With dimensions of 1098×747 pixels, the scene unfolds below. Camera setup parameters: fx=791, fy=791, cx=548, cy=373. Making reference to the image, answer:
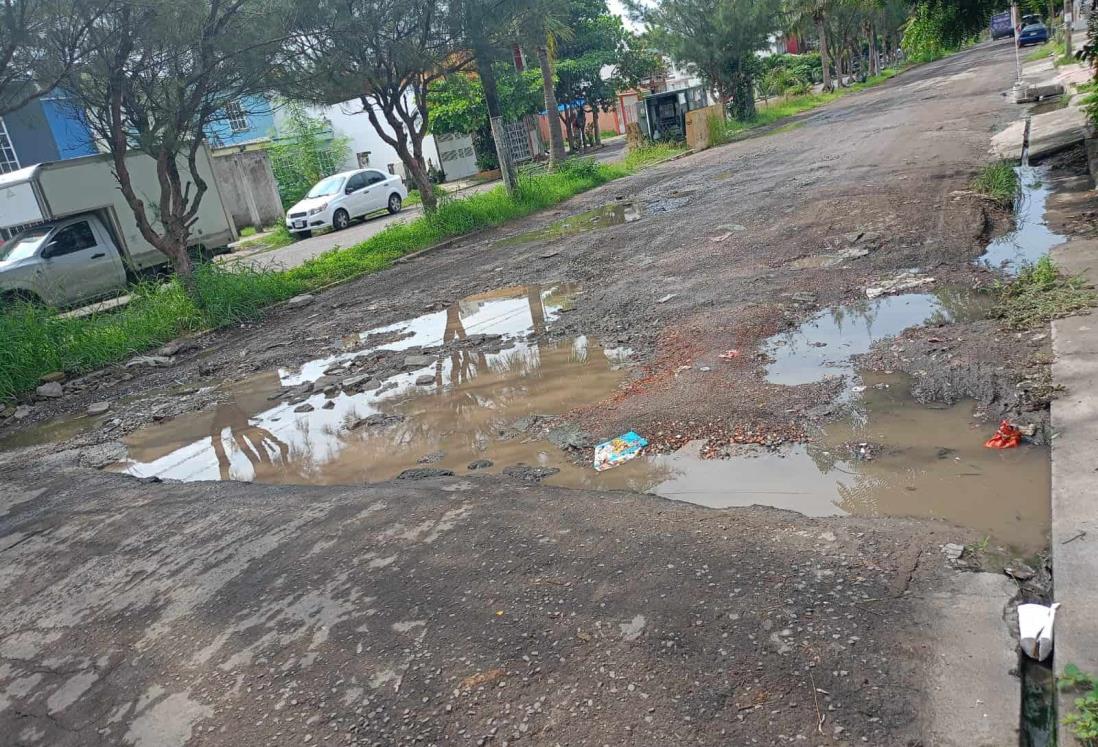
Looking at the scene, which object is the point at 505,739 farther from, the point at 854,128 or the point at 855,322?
the point at 854,128

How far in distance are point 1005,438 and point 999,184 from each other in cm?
718

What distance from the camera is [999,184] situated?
997cm

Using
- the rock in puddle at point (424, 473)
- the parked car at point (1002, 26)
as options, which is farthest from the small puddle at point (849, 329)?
the parked car at point (1002, 26)

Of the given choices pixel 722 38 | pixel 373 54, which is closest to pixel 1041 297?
pixel 373 54

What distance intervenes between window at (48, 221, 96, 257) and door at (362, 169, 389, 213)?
343 inches

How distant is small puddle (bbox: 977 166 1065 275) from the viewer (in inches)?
286

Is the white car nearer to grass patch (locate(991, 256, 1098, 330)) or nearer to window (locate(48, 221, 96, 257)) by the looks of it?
window (locate(48, 221, 96, 257))

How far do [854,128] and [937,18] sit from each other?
8.51m

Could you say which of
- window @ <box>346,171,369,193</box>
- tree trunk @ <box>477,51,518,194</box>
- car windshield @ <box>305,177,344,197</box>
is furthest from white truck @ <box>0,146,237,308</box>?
tree trunk @ <box>477,51,518,194</box>

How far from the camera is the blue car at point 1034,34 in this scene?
145 ft

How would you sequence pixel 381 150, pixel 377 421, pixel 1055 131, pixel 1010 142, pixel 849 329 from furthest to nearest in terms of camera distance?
pixel 381 150
pixel 1055 131
pixel 1010 142
pixel 377 421
pixel 849 329

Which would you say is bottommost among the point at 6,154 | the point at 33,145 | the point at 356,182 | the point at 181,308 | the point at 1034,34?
the point at 181,308

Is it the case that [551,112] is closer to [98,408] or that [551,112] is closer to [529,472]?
[98,408]

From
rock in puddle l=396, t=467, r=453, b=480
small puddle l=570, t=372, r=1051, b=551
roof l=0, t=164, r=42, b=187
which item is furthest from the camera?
roof l=0, t=164, r=42, b=187
